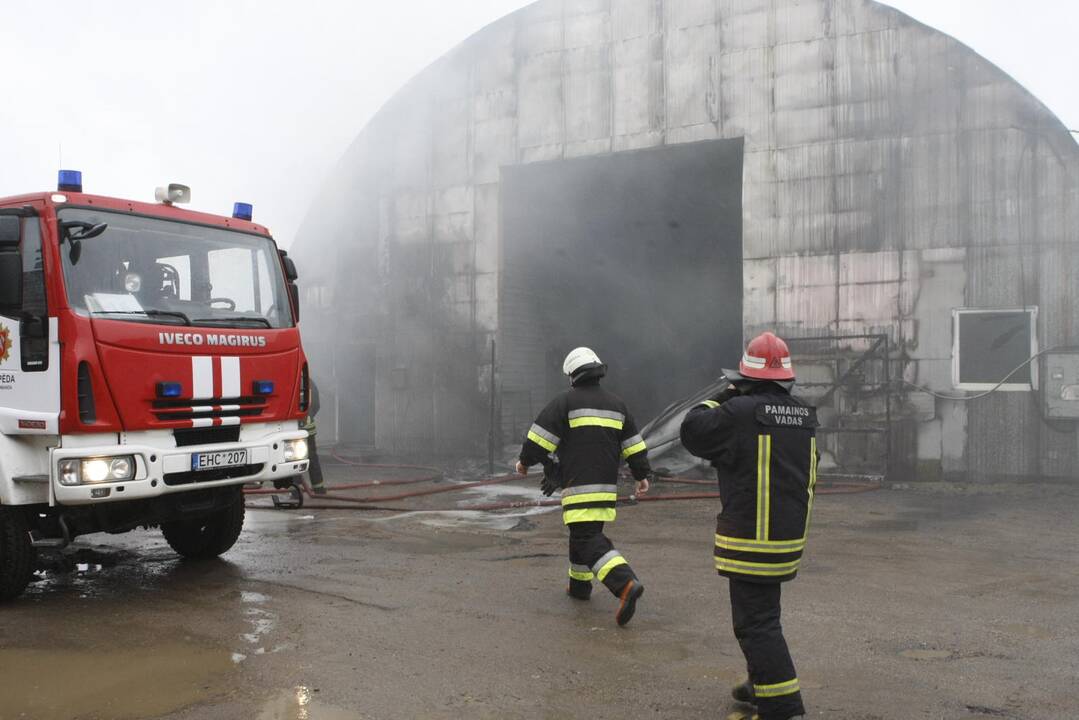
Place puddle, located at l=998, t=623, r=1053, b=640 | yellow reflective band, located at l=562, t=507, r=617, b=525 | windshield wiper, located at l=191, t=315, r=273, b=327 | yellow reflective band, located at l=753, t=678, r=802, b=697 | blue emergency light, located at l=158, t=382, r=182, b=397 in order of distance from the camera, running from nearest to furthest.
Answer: yellow reflective band, located at l=753, t=678, r=802, b=697, puddle, located at l=998, t=623, r=1053, b=640, yellow reflective band, located at l=562, t=507, r=617, b=525, blue emergency light, located at l=158, t=382, r=182, b=397, windshield wiper, located at l=191, t=315, r=273, b=327

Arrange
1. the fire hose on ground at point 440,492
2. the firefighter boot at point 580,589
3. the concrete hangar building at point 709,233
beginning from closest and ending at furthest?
1. the firefighter boot at point 580,589
2. the fire hose on ground at point 440,492
3. the concrete hangar building at point 709,233

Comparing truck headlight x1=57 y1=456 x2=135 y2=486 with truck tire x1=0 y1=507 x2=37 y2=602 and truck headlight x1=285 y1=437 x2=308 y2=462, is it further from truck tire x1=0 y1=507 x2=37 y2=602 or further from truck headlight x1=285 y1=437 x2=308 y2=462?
truck headlight x1=285 y1=437 x2=308 y2=462

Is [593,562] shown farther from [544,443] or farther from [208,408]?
[208,408]

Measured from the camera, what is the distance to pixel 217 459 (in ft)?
18.7

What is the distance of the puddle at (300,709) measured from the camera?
3.60m

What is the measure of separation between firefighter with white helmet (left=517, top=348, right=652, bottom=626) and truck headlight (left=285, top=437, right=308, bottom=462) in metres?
1.75

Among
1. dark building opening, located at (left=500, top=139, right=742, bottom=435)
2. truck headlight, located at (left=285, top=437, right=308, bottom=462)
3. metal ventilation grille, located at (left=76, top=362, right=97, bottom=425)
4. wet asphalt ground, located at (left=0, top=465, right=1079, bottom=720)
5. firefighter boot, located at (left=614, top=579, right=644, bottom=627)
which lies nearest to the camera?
wet asphalt ground, located at (left=0, top=465, right=1079, bottom=720)

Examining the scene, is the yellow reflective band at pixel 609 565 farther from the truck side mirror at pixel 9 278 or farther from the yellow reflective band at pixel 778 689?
the truck side mirror at pixel 9 278

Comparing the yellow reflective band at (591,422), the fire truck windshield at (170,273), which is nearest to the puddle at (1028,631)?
the yellow reflective band at (591,422)

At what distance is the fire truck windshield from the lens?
5.39 meters

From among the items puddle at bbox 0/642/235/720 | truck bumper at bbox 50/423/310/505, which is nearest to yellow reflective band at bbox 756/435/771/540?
puddle at bbox 0/642/235/720

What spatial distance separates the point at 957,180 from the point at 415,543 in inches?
345

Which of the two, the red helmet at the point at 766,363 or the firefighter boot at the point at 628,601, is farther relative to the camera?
the firefighter boot at the point at 628,601

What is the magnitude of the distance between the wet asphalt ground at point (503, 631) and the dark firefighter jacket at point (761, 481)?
675 millimetres
